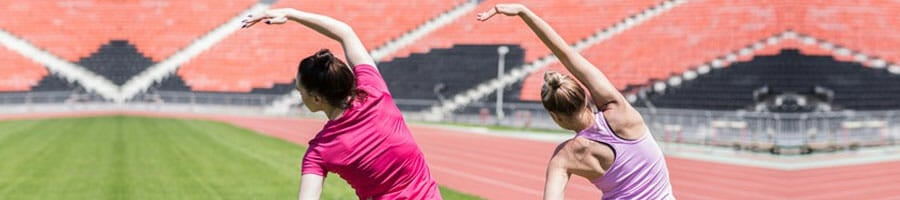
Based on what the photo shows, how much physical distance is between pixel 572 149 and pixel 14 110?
112ft

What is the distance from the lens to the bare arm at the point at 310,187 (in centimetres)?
337

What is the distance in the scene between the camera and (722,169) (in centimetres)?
1552

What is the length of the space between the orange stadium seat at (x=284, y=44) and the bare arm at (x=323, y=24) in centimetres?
3200

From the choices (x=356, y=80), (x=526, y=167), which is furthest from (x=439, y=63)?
(x=356, y=80)

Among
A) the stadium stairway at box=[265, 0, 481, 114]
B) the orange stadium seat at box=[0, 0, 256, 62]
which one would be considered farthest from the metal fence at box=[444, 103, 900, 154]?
the orange stadium seat at box=[0, 0, 256, 62]

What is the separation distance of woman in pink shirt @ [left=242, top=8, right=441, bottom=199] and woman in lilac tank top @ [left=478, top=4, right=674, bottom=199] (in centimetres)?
56

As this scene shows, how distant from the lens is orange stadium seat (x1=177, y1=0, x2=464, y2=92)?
120 ft

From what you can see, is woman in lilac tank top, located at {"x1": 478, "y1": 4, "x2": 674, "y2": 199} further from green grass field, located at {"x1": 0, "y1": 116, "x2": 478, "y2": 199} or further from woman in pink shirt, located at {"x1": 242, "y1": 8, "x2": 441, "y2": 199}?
green grass field, located at {"x1": 0, "y1": 116, "x2": 478, "y2": 199}

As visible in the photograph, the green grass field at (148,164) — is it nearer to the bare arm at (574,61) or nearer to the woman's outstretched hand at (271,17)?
the woman's outstretched hand at (271,17)

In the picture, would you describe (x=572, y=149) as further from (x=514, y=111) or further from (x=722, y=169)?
(x=514, y=111)

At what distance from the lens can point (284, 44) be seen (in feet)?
124

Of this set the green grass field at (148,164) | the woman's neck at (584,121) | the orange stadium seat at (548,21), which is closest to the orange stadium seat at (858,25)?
the orange stadium seat at (548,21)

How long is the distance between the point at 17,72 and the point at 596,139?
123 ft

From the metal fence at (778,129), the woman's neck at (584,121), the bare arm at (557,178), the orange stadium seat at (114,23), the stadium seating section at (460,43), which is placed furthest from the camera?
the orange stadium seat at (114,23)
